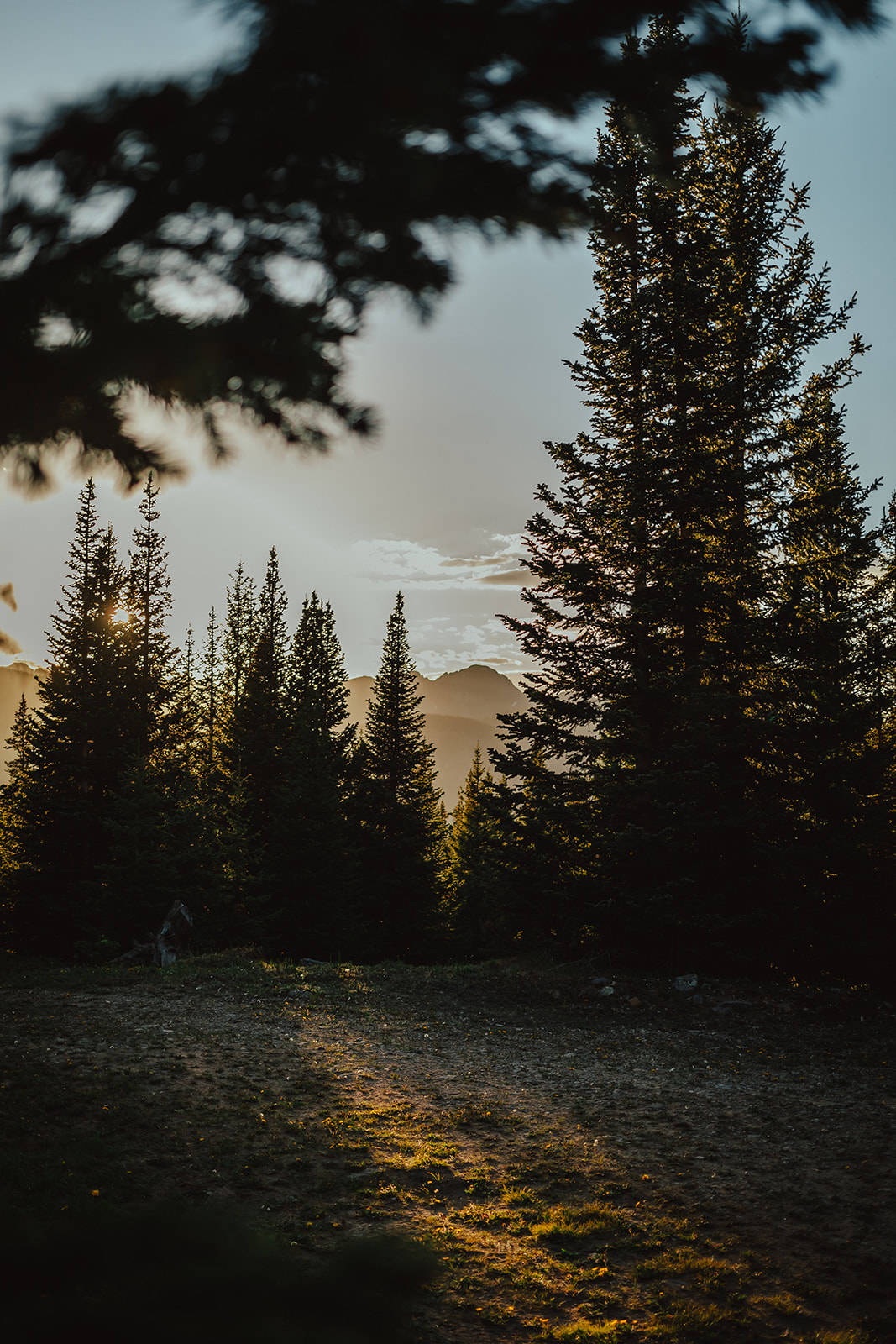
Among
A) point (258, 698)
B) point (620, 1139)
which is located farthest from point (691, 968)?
point (258, 698)

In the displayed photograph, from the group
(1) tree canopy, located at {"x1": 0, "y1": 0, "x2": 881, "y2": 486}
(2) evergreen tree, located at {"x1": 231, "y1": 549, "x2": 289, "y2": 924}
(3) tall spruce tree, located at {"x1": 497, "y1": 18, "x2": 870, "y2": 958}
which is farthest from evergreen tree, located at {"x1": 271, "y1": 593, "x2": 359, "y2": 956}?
(1) tree canopy, located at {"x1": 0, "y1": 0, "x2": 881, "y2": 486}

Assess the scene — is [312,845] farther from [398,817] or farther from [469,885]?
[469,885]

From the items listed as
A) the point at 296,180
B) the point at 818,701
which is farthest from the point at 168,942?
the point at 296,180

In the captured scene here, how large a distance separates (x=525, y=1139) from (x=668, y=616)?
9490mm

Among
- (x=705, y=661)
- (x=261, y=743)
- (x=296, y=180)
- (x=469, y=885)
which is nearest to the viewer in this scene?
(x=296, y=180)

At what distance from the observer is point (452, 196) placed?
→ 2014 millimetres

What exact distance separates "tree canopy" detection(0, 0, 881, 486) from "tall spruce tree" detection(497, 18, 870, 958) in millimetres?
11214

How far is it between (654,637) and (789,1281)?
10.4m

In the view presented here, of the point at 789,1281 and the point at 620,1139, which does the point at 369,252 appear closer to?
the point at 789,1281

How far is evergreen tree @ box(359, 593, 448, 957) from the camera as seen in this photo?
97.6ft

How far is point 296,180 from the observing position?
1956mm

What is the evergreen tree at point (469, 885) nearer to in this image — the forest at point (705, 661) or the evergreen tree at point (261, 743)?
the evergreen tree at point (261, 743)

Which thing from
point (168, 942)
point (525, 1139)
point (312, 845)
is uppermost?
point (312, 845)

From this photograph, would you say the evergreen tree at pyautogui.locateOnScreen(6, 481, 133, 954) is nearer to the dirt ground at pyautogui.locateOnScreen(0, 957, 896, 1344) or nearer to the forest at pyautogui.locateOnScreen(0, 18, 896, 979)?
the forest at pyautogui.locateOnScreen(0, 18, 896, 979)
